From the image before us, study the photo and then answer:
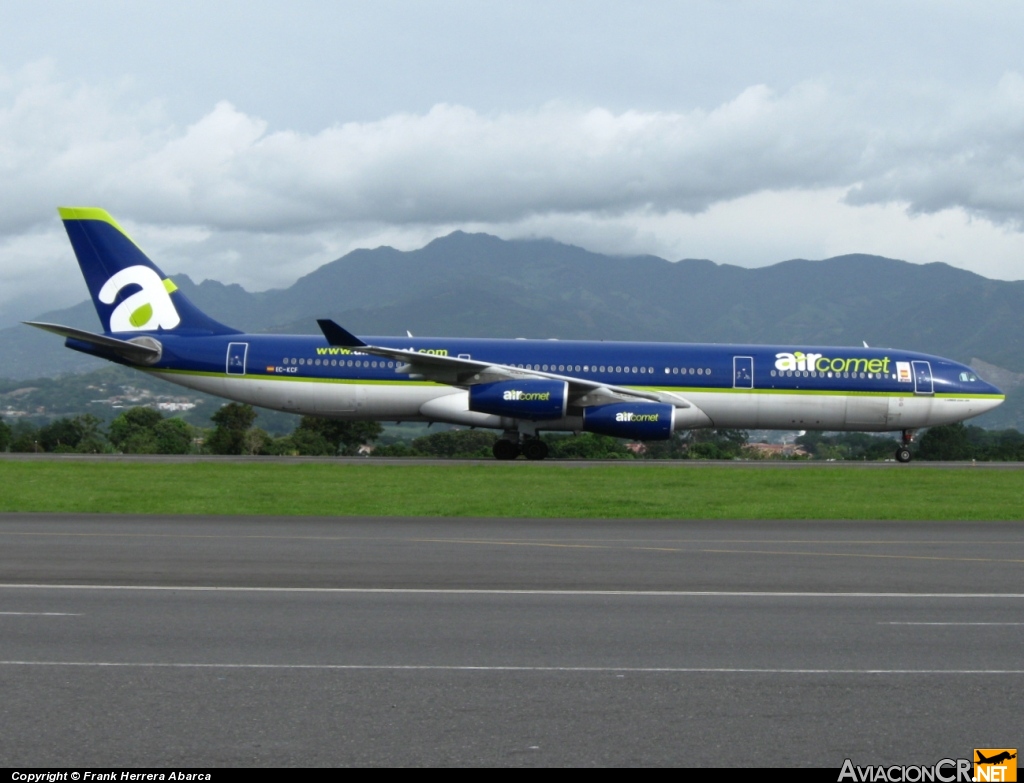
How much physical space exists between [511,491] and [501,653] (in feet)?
56.7

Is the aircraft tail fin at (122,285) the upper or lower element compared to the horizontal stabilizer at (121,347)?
upper

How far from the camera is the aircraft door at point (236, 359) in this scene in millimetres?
39594

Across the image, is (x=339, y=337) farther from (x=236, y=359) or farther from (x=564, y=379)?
(x=564, y=379)

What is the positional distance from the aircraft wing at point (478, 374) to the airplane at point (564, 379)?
0.18ft

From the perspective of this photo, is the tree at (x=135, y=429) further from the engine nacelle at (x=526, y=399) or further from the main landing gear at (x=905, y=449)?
the main landing gear at (x=905, y=449)

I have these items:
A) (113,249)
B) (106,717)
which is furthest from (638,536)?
(113,249)

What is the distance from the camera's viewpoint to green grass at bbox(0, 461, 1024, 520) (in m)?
22.9

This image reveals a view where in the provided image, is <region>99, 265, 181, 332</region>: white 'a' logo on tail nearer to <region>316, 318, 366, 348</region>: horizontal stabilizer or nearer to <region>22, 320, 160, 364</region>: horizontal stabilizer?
<region>22, 320, 160, 364</region>: horizontal stabilizer

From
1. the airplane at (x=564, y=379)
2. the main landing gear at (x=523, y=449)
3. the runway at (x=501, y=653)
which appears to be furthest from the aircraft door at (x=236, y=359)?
the runway at (x=501, y=653)

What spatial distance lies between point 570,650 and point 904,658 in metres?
2.63

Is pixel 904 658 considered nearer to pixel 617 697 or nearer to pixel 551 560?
pixel 617 697

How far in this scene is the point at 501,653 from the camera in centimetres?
946

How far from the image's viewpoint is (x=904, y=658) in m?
9.40

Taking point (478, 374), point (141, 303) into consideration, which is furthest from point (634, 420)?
point (141, 303)
